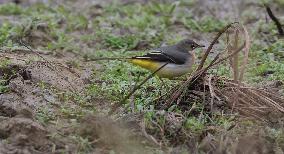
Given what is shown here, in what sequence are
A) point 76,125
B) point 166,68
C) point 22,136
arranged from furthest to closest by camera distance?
point 166,68, point 76,125, point 22,136

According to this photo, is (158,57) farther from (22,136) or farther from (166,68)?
(22,136)

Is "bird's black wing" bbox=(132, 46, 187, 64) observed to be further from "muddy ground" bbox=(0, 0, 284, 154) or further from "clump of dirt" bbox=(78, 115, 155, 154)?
"clump of dirt" bbox=(78, 115, 155, 154)

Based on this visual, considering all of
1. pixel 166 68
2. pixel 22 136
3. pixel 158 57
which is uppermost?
pixel 158 57

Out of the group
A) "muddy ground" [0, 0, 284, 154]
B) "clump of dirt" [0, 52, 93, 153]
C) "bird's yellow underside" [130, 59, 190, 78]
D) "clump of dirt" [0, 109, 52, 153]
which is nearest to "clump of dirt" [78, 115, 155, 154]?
"muddy ground" [0, 0, 284, 154]

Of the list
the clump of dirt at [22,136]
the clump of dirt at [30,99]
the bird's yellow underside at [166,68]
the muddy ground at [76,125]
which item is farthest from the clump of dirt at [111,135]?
the bird's yellow underside at [166,68]

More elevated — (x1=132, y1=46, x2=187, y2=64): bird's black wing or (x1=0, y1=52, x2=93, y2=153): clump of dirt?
(x1=132, y1=46, x2=187, y2=64): bird's black wing

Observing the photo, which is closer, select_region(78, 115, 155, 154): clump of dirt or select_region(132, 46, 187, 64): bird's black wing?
select_region(78, 115, 155, 154): clump of dirt

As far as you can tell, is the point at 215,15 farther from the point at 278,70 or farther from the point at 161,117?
the point at 161,117

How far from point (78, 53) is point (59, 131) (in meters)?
3.83

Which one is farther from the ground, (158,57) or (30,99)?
(158,57)

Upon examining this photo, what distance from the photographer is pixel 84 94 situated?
793 cm

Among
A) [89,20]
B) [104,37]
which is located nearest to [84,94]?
[104,37]


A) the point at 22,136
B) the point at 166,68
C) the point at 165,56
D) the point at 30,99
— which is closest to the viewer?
the point at 22,136

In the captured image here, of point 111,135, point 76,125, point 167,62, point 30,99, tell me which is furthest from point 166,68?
point 111,135
